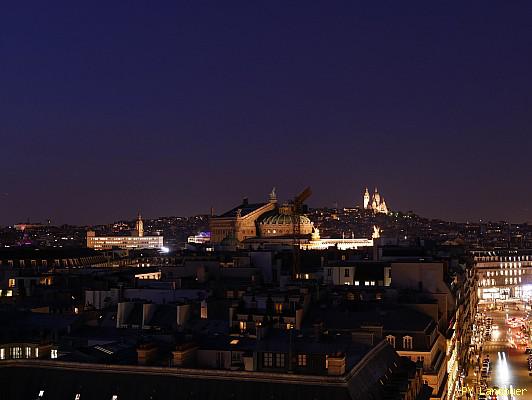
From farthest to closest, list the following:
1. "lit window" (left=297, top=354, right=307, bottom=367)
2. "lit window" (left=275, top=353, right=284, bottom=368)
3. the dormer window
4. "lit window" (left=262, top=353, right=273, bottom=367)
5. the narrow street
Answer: the narrow street
the dormer window
"lit window" (left=262, top=353, right=273, bottom=367)
"lit window" (left=275, top=353, right=284, bottom=368)
"lit window" (left=297, top=354, right=307, bottom=367)

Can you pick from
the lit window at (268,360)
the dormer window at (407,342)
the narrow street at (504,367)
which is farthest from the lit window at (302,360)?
the narrow street at (504,367)

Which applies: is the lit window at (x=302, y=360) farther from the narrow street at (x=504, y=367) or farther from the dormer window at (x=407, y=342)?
the narrow street at (x=504, y=367)

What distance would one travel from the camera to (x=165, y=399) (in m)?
41.8

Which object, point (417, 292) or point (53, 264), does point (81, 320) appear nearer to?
point (417, 292)

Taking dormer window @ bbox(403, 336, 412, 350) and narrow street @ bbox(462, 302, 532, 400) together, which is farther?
narrow street @ bbox(462, 302, 532, 400)

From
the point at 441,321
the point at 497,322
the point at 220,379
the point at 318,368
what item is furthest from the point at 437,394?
the point at 497,322

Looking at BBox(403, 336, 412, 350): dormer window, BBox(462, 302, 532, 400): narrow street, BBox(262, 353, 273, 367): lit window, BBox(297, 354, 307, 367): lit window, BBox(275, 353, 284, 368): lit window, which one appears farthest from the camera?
BBox(462, 302, 532, 400): narrow street

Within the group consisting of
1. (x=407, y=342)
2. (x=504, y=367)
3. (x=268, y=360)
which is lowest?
(x=504, y=367)

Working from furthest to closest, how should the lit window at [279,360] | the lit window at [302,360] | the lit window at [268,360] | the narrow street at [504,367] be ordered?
1. the narrow street at [504,367]
2. the lit window at [268,360]
3. the lit window at [279,360]
4. the lit window at [302,360]

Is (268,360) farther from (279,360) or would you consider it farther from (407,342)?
(407,342)

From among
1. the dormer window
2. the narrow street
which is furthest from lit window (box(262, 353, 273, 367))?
the narrow street

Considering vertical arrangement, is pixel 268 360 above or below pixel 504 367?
above

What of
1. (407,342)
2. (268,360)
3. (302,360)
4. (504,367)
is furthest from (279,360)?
(504,367)

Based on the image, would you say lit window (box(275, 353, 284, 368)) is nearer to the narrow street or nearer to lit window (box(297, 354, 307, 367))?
lit window (box(297, 354, 307, 367))
